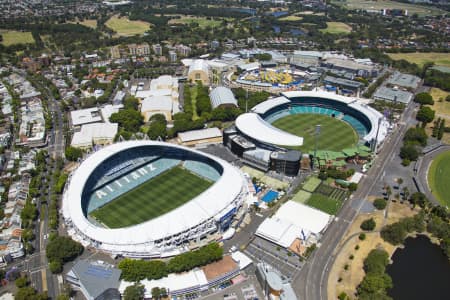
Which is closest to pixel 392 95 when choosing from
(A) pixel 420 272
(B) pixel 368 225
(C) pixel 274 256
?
(B) pixel 368 225

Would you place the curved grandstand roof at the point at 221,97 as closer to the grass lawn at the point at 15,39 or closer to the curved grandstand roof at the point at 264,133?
the curved grandstand roof at the point at 264,133

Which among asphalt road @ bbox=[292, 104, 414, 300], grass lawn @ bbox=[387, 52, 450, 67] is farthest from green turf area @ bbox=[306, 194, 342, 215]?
grass lawn @ bbox=[387, 52, 450, 67]

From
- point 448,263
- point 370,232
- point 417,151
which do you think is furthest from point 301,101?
point 448,263

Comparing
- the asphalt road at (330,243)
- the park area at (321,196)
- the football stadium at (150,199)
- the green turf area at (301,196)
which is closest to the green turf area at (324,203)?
the park area at (321,196)

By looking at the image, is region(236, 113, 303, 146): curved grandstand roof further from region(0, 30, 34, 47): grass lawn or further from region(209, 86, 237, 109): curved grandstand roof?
region(0, 30, 34, 47): grass lawn

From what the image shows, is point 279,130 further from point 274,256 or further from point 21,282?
point 21,282
